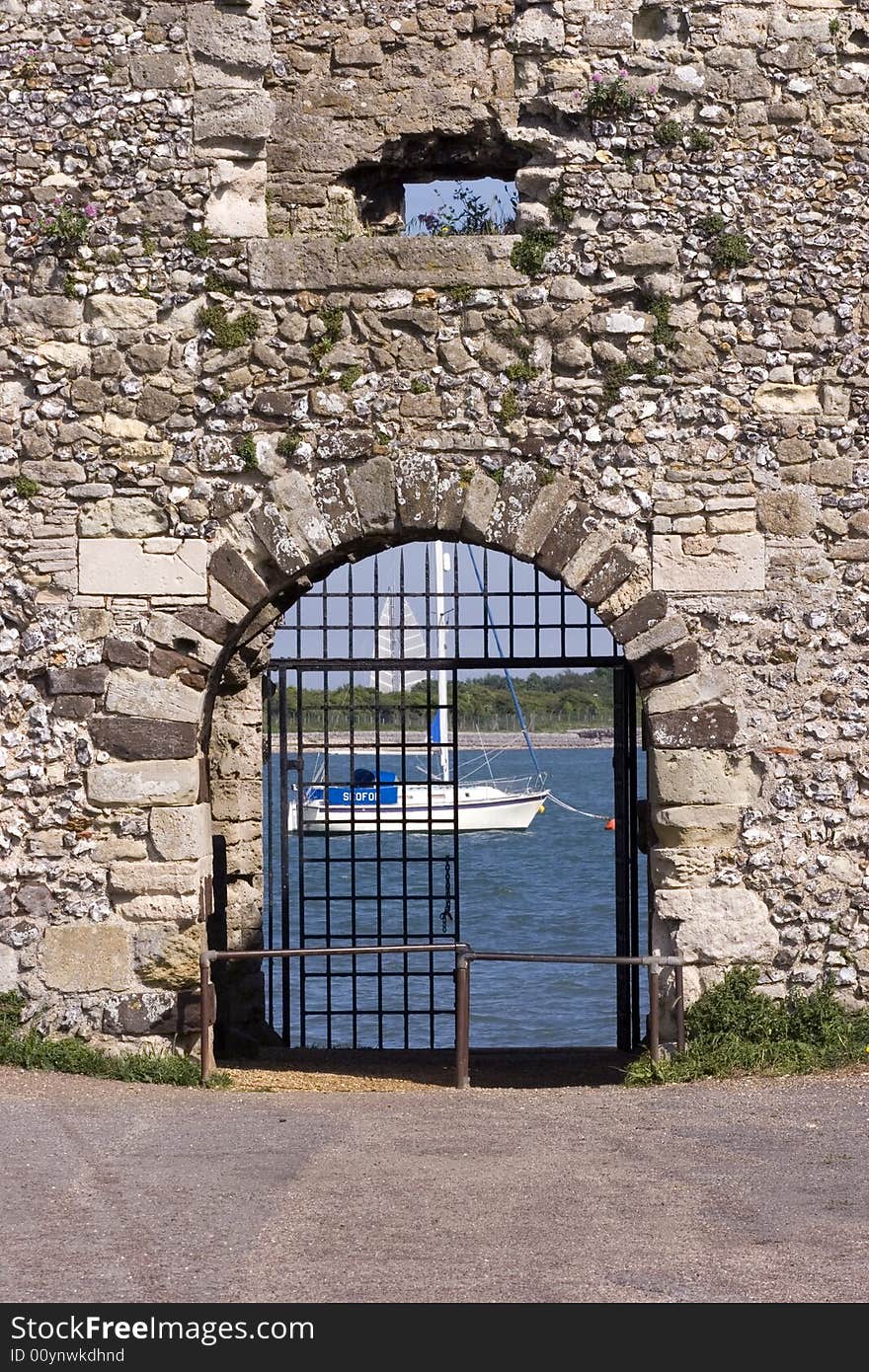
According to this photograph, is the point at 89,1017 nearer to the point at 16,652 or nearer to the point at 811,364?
the point at 16,652

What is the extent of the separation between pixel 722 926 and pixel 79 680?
3.21 meters

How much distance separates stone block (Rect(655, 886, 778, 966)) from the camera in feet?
23.6

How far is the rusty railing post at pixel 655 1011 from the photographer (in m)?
6.96

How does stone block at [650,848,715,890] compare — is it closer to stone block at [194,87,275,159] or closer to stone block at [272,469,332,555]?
stone block at [272,469,332,555]

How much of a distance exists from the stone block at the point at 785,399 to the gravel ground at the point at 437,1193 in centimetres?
305

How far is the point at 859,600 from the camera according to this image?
732cm

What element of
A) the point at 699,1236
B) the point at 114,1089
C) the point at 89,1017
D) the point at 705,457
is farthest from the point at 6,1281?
the point at 705,457

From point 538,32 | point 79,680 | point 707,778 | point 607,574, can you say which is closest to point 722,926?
point 707,778

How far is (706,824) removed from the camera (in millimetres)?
7234

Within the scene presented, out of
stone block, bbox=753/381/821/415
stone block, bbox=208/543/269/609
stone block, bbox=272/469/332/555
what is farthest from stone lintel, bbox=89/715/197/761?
stone block, bbox=753/381/821/415

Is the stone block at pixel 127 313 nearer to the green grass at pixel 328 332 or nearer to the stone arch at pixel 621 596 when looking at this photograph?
the green grass at pixel 328 332

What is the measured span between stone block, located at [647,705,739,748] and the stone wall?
0.01 metres

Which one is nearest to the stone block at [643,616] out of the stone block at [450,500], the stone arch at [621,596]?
the stone arch at [621,596]

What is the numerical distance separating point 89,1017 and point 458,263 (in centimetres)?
393
